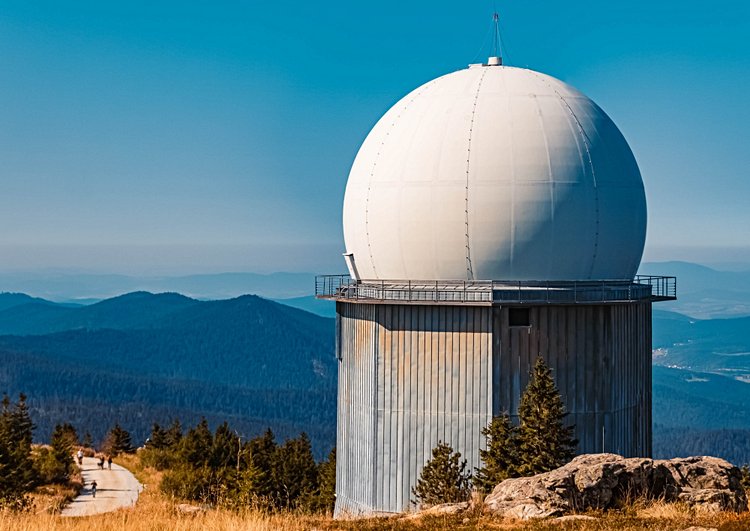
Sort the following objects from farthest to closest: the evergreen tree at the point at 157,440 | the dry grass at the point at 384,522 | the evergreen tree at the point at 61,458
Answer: the evergreen tree at the point at 157,440, the evergreen tree at the point at 61,458, the dry grass at the point at 384,522

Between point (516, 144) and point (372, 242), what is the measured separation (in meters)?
5.05

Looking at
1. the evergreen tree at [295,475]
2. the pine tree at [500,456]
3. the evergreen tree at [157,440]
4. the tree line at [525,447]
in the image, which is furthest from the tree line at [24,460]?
the pine tree at [500,456]

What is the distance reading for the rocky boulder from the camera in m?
16.0

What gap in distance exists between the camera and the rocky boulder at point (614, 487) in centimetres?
1600

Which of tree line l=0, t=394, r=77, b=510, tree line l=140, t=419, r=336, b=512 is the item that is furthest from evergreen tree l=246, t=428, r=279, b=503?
tree line l=0, t=394, r=77, b=510

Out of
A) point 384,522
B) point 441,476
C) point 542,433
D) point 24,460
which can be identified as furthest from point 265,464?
point 384,522

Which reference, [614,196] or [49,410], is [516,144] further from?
[49,410]

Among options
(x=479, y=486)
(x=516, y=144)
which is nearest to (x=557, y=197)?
(x=516, y=144)

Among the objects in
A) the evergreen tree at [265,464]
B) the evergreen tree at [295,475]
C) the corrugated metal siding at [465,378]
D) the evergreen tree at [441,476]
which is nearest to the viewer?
the evergreen tree at [441,476]

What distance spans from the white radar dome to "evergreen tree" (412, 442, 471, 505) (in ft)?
15.9

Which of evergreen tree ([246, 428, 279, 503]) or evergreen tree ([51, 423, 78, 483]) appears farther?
evergreen tree ([51, 423, 78, 483])

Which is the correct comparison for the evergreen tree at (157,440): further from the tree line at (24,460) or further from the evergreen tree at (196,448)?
the evergreen tree at (196,448)

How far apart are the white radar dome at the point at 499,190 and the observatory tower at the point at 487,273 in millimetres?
41

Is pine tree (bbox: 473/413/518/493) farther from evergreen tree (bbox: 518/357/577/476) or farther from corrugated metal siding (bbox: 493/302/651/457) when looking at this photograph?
corrugated metal siding (bbox: 493/302/651/457)
